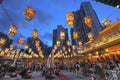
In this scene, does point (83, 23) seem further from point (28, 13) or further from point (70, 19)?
point (28, 13)

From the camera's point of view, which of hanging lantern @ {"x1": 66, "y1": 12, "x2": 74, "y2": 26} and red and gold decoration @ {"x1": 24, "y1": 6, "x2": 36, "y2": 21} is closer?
red and gold decoration @ {"x1": 24, "y1": 6, "x2": 36, "y2": 21}

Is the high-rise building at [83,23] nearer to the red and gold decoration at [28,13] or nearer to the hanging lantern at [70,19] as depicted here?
the hanging lantern at [70,19]

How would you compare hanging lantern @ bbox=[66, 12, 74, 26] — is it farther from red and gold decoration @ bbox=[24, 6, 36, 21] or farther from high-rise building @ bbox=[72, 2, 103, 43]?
high-rise building @ bbox=[72, 2, 103, 43]

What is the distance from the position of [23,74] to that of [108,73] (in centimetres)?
1090

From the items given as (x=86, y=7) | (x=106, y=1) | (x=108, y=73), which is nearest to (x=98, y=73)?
(x=108, y=73)

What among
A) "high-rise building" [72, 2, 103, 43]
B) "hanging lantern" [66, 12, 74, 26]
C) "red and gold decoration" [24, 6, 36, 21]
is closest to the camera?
"red and gold decoration" [24, 6, 36, 21]

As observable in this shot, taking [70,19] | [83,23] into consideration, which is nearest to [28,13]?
[70,19]

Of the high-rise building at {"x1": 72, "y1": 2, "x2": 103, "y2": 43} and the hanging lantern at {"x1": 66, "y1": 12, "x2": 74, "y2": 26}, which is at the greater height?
the high-rise building at {"x1": 72, "y1": 2, "x2": 103, "y2": 43}

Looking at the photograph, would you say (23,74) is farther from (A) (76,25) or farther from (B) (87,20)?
(A) (76,25)

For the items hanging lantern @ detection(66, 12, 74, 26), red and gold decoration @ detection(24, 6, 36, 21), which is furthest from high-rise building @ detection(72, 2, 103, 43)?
red and gold decoration @ detection(24, 6, 36, 21)

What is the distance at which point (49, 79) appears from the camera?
1528 centimetres

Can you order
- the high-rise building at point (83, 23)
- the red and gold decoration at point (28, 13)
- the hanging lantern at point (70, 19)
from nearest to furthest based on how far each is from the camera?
1. the red and gold decoration at point (28, 13)
2. the hanging lantern at point (70, 19)
3. the high-rise building at point (83, 23)

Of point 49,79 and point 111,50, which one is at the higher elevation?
point 111,50

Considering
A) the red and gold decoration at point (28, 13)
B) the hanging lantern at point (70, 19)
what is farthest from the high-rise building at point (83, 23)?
the red and gold decoration at point (28, 13)
